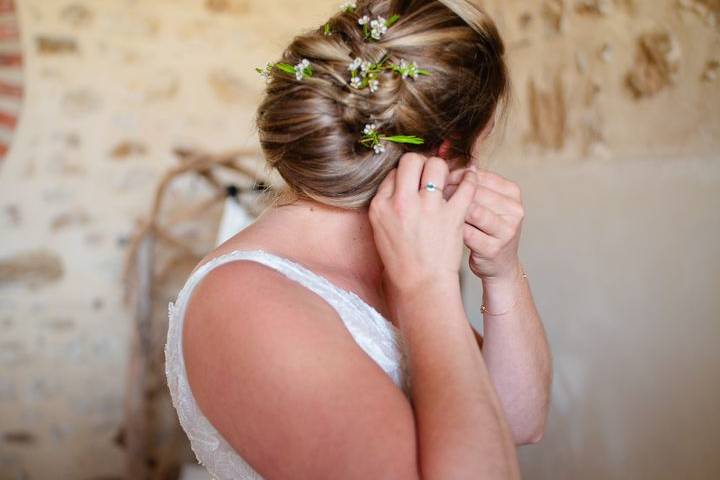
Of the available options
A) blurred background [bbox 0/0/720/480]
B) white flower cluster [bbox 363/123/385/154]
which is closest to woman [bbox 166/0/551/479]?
white flower cluster [bbox 363/123/385/154]

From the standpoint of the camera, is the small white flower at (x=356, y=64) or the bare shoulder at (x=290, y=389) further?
the small white flower at (x=356, y=64)

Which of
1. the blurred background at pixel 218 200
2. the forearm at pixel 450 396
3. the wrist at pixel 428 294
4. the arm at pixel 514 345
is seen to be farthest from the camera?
the blurred background at pixel 218 200

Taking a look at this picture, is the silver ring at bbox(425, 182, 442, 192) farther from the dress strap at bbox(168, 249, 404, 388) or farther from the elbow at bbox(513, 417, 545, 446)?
the elbow at bbox(513, 417, 545, 446)

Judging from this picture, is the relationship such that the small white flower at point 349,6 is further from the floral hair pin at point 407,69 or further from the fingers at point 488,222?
the fingers at point 488,222

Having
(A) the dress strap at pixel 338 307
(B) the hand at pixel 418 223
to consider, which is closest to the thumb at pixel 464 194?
(B) the hand at pixel 418 223

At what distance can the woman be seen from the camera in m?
0.75

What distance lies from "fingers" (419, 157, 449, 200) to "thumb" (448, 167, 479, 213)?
0.02 meters

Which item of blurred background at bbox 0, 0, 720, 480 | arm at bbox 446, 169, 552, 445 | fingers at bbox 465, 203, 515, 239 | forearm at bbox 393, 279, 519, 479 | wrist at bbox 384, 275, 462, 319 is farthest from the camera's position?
blurred background at bbox 0, 0, 720, 480

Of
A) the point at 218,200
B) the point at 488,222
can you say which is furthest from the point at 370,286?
the point at 218,200

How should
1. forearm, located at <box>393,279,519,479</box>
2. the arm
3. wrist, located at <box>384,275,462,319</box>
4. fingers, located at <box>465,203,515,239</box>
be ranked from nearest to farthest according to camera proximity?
forearm, located at <box>393,279,519,479</box> < wrist, located at <box>384,275,462,319</box> < fingers, located at <box>465,203,515,239</box> < the arm

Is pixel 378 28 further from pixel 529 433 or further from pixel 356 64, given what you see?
pixel 529 433

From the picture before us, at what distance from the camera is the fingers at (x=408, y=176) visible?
881 mm

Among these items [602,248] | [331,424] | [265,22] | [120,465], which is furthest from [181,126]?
[331,424]

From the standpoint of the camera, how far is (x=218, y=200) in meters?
2.87
